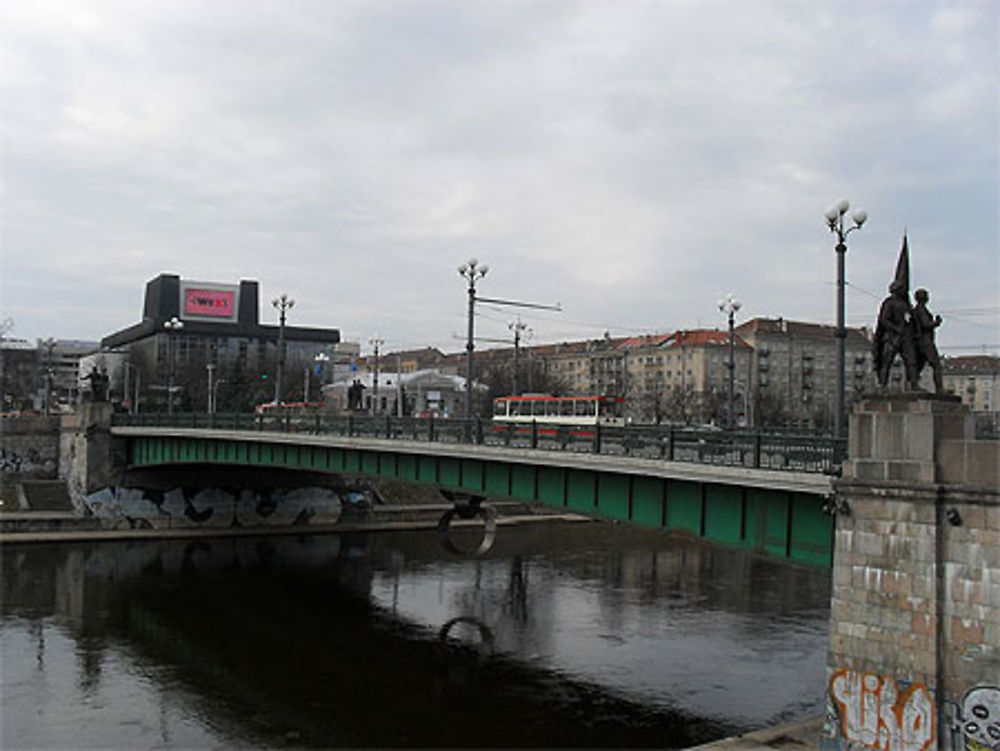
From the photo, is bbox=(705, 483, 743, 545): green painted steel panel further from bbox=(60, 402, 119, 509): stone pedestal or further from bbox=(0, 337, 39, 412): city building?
bbox=(0, 337, 39, 412): city building

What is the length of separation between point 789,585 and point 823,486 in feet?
102

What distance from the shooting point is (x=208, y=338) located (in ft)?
Result: 497

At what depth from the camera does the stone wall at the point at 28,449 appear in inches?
2899

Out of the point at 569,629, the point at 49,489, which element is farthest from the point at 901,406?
the point at 49,489

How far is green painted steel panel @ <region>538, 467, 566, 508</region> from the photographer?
97.0 ft

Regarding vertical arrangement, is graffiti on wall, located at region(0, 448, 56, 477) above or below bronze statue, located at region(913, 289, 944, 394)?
below

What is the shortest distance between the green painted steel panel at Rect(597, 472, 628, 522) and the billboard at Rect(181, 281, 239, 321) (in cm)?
13487

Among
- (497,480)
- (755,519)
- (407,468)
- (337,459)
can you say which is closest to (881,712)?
(755,519)

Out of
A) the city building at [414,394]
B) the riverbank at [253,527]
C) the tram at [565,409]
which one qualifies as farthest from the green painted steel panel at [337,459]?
the city building at [414,394]

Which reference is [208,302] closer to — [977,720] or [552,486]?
[552,486]

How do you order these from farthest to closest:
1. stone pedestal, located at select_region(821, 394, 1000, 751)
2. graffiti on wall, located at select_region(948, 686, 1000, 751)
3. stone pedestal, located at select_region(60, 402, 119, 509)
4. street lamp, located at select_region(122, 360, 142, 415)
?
street lamp, located at select_region(122, 360, 142, 415), stone pedestal, located at select_region(60, 402, 119, 509), stone pedestal, located at select_region(821, 394, 1000, 751), graffiti on wall, located at select_region(948, 686, 1000, 751)

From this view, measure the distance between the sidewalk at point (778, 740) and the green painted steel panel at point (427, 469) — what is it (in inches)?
675

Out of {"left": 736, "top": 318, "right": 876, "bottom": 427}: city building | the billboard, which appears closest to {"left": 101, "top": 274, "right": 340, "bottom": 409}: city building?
the billboard

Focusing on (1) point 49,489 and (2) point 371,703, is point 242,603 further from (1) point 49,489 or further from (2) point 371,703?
(1) point 49,489
